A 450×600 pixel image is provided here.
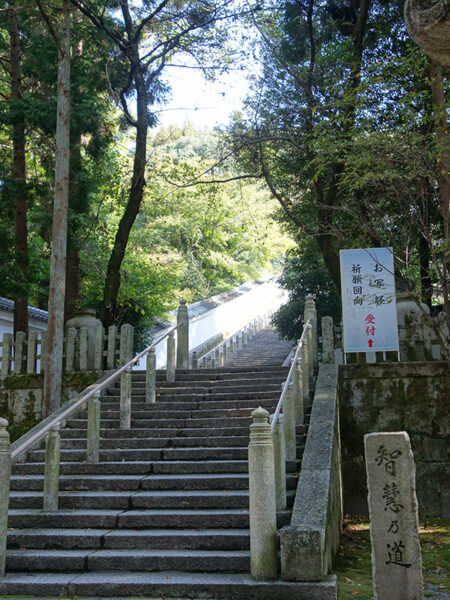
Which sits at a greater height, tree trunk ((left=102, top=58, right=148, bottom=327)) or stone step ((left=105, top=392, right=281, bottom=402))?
tree trunk ((left=102, top=58, right=148, bottom=327))

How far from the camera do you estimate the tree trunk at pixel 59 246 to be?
1095cm

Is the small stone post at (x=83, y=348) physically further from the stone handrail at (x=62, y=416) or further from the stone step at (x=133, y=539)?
the stone step at (x=133, y=539)

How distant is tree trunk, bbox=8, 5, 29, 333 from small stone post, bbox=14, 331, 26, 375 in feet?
2.99

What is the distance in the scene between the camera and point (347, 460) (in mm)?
10773

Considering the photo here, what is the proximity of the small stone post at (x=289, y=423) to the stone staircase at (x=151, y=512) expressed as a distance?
0.21 metres

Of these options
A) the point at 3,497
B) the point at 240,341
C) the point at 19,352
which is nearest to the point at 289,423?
the point at 3,497

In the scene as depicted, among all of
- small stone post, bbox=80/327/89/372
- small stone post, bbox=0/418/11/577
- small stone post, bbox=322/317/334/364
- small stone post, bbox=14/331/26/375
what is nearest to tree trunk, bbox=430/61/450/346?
small stone post, bbox=322/317/334/364

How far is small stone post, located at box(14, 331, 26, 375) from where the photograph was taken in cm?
1216

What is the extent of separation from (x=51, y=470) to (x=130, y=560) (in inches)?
60.8

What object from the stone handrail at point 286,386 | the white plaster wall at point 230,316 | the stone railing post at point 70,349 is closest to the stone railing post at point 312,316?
the stone handrail at point 286,386

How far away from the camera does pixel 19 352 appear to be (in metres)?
12.2

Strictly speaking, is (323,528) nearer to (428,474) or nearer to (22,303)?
(428,474)

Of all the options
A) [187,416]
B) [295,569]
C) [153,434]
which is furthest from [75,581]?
[187,416]

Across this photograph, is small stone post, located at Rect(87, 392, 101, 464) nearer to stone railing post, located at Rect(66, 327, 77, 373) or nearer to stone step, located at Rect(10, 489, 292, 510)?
stone step, located at Rect(10, 489, 292, 510)
